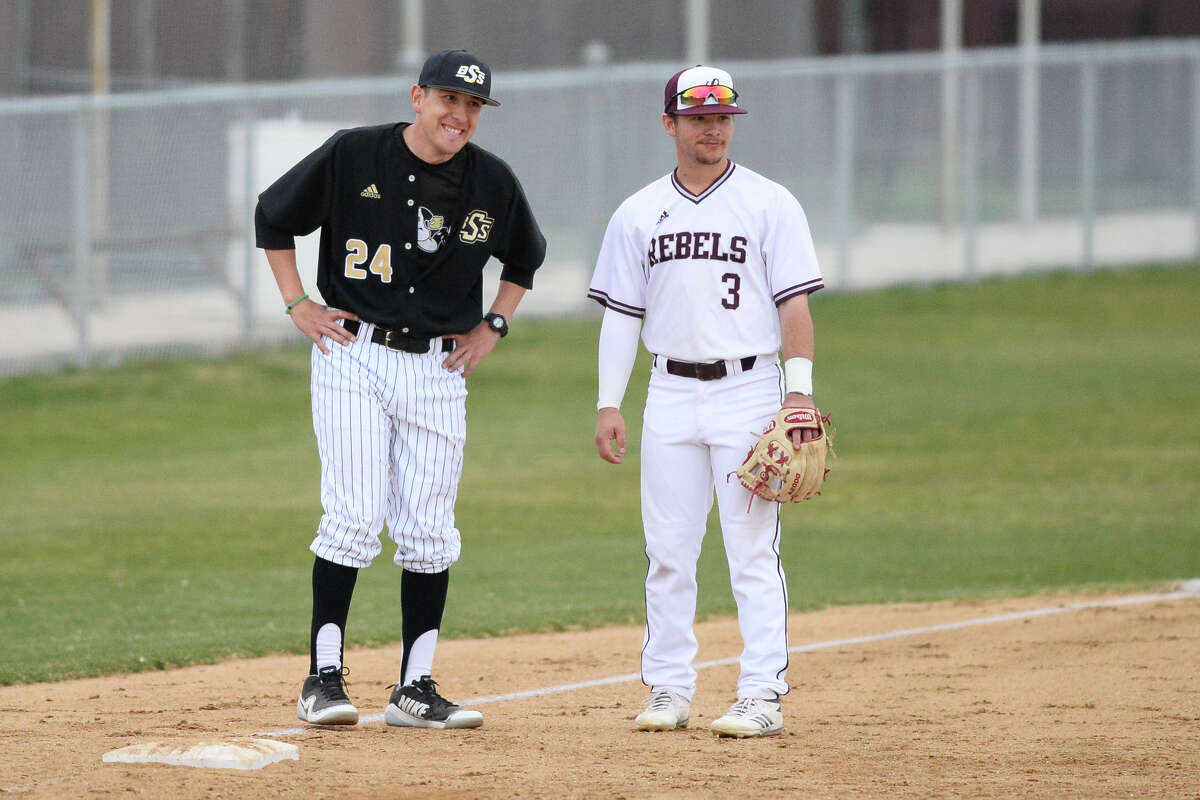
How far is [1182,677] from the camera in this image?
22.2 feet

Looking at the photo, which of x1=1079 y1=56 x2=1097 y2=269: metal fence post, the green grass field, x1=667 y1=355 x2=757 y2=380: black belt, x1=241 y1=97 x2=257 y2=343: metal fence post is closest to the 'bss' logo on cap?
x1=667 y1=355 x2=757 y2=380: black belt

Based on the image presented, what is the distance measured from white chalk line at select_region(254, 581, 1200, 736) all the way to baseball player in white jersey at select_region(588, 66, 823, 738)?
0.96m

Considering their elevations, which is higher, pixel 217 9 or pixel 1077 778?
pixel 217 9

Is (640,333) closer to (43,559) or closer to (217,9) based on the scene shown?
(43,559)

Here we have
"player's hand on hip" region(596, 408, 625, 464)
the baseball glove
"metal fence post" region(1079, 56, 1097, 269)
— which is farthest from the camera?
"metal fence post" region(1079, 56, 1097, 269)

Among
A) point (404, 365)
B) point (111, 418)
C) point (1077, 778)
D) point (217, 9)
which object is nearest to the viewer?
point (1077, 778)

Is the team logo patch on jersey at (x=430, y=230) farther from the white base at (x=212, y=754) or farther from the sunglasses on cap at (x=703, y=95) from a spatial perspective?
the white base at (x=212, y=754)

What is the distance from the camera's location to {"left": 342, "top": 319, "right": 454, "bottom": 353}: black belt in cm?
573

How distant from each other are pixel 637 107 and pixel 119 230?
20.6 ft

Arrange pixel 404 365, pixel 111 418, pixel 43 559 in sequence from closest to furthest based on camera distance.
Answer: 1. pixel 404 365
2. pixel 43 559
3. pixel 111 418

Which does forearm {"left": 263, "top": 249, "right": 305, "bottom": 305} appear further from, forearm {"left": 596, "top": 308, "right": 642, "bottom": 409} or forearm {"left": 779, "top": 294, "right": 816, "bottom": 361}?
forearm {"left": 779, "top": 294, "right": 816, "bottom": 361}

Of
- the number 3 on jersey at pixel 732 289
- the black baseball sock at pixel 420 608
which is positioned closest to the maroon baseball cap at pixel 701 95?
the number 3 on jersey at pixel 732 289

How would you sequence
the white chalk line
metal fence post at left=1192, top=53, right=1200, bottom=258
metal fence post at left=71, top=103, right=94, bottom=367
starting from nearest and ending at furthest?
the white chalk line → metal fence post at left=71, top=103, right=94, bottom=367 → metal fence post at left=1192, top=53, right=1200, bottom=258

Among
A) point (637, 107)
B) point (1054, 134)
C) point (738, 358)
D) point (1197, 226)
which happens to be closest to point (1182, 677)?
point (738, 358)
